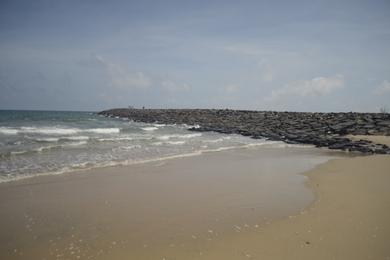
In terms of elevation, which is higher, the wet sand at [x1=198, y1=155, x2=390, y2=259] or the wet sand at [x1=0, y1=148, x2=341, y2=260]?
the wet sand at [x1=198, y1=155, x2=390, y2=259]

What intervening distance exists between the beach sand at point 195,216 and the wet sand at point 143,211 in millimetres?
19

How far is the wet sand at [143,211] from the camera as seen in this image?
4.76 m

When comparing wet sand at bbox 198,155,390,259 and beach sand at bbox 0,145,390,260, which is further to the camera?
beach sand at bbox 0,145,390,260

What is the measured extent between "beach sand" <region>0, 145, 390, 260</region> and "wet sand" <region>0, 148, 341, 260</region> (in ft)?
0.06

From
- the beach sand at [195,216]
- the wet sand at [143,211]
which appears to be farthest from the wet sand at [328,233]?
the wet sand at [143,211]

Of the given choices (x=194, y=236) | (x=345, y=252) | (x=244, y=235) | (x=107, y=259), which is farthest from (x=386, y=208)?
(x=107, y=259)

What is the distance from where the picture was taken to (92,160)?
512 inches

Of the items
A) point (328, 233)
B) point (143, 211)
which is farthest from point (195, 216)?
point (328, 233)

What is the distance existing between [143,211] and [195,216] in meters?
1.15

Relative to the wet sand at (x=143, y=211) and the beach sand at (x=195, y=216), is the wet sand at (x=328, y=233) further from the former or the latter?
the wet sand at (x=143, y=211)

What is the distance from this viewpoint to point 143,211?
6520mm

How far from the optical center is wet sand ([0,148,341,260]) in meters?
4.76

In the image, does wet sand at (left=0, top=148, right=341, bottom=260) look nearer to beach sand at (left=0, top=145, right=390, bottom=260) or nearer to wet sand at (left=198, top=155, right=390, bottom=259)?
beach sand at (left=0, top=145, right=390, bottom=260)

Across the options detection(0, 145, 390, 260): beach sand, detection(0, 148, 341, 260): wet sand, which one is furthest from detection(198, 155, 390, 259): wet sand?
detection(0, 148, 341, 260): wet sand
